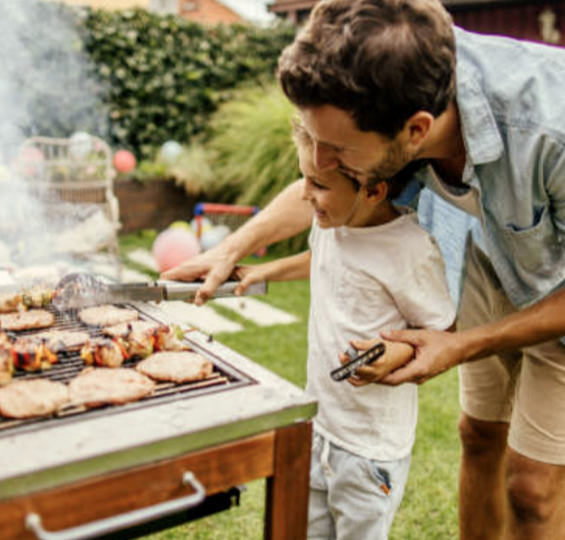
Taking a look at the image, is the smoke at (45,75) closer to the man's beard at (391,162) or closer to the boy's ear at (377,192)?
the boy's ear at (377,192)

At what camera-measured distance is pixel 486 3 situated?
1077cm

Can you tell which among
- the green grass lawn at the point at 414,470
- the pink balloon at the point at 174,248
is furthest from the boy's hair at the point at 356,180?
the pink balloon at the point at 174,248

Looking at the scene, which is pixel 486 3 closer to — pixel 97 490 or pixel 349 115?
pixel 349 115

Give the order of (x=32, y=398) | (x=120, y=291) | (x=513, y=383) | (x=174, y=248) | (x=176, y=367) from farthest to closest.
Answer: (x=174, y=248)
(x=513, y=383)
(x=120, y=291)
(x=176, y=367)
(x=32, y=398)

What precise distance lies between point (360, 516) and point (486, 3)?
1101 centimetres

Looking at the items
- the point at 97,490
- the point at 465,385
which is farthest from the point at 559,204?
the point at 97,490

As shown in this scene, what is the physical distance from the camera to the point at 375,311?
178 centimetres

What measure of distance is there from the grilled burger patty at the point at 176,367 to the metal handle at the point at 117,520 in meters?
0.28

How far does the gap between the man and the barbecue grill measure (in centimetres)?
37

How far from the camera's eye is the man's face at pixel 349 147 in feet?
4.66

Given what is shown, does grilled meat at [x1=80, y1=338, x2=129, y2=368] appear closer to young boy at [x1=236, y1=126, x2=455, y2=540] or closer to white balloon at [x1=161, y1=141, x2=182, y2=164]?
young boy at [x1=236, y1=126, x2=455, y2=540]

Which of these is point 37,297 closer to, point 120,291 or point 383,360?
point 120,291

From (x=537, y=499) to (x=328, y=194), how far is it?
46.8 inches

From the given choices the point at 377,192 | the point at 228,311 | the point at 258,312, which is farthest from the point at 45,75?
the point at 377,192
